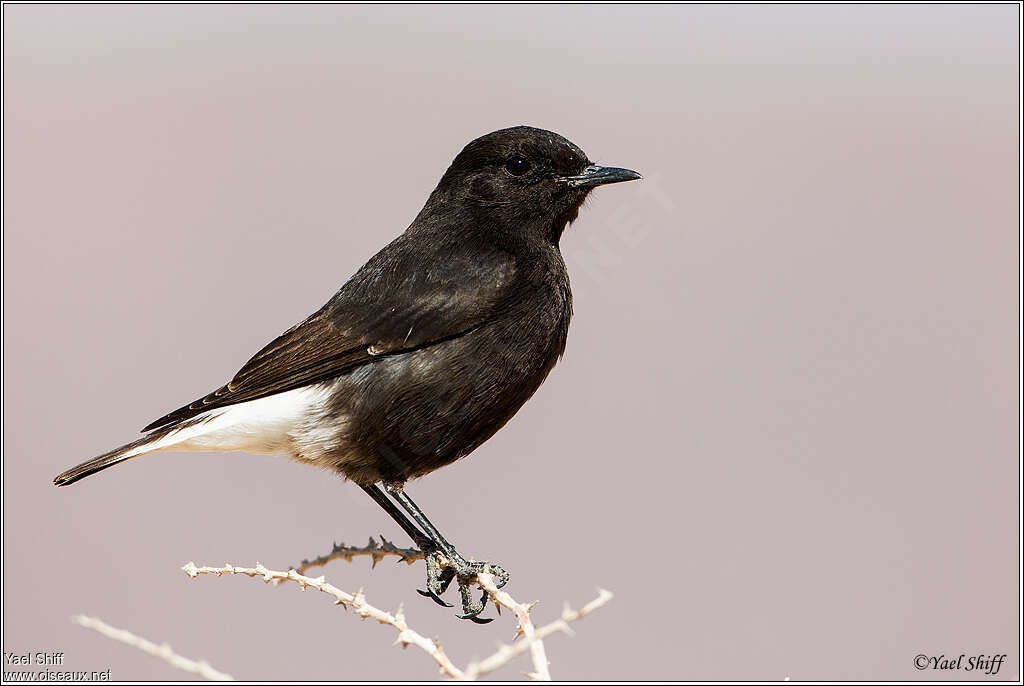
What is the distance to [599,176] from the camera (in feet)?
17.3

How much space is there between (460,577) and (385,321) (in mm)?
1297

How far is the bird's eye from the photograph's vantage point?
5.34 metres

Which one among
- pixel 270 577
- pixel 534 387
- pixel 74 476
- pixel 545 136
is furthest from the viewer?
pixel 545 136

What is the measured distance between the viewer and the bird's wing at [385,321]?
485 centimetres

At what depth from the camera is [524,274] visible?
16.5 feet

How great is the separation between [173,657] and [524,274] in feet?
8.87

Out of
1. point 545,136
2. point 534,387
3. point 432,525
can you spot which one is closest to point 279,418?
point 432,525

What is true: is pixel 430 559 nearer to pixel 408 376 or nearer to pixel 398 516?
pixel 398 516

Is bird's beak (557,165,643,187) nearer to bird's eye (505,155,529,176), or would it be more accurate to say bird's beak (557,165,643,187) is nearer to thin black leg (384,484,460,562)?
bird's eye (505,155,529,176)

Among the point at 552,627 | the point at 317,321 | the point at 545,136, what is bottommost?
the point at 552,627

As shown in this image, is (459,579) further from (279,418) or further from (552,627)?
(552,627)

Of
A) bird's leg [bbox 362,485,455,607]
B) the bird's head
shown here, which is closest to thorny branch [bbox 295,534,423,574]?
bird's leg [bbox 362,485,455,607]

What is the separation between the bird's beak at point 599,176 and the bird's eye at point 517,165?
7.5 inches

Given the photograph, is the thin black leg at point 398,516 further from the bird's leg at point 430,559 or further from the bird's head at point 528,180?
the bird's head at point 528,180
